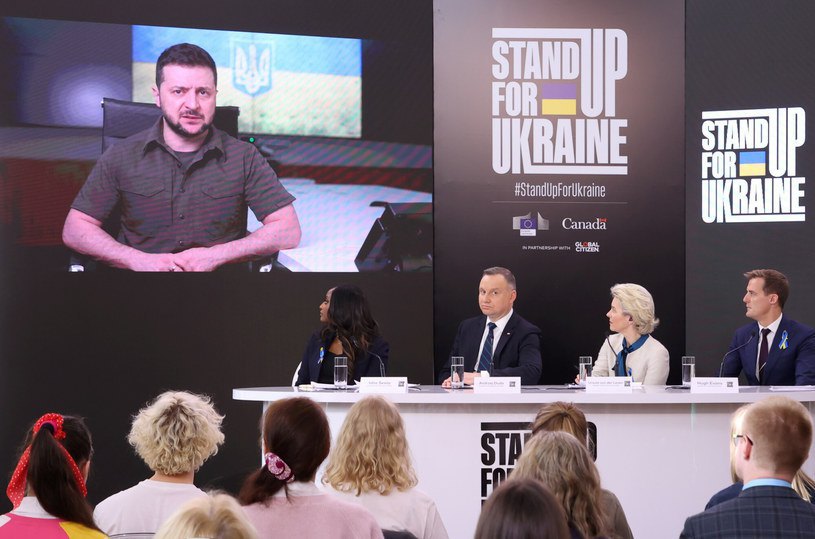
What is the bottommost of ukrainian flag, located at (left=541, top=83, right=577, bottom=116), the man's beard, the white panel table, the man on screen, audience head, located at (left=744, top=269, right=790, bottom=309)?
the white panel table

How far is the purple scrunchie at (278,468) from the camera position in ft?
7.79

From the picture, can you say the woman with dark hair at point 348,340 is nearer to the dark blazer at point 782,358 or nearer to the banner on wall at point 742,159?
the dark blazer at point 782,358

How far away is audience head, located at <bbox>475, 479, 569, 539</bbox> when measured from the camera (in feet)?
5.12

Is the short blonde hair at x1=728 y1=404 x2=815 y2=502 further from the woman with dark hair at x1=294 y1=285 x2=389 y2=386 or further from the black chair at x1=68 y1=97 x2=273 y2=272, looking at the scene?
the black chair at x1=68 y1=97 x2=273 y2=272

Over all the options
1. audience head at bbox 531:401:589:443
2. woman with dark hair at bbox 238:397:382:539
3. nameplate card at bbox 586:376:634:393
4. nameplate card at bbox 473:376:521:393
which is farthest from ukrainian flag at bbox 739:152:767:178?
woman with dark hair at bbox 238:397:382:539

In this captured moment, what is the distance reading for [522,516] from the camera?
1.58m

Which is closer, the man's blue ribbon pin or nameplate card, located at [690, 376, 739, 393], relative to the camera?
nameplate card, located at [690, 376, 739, 393]

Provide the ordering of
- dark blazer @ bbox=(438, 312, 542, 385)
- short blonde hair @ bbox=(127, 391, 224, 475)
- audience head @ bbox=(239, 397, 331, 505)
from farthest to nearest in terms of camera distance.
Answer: dark blazer @ bbox=(438, 312, 542, 385), short blonde hair @ bbox=(127, 391, 224, 475), audience head @ bbox=(239, 397, 331, 505)

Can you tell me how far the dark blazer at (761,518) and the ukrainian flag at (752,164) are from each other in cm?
509

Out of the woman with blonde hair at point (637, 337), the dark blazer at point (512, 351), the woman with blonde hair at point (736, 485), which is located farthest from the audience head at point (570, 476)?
the woman with blonde hair at point (637, 337)

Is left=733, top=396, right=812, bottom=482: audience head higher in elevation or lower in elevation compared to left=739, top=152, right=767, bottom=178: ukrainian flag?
lower

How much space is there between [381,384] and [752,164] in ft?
11.9

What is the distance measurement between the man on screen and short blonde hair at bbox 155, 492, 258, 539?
5162mm

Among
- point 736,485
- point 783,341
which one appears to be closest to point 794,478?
point 736,485
